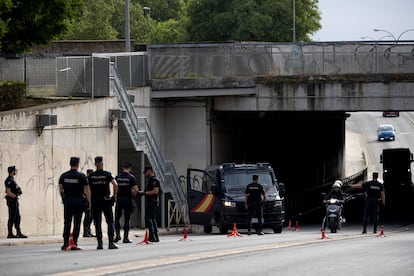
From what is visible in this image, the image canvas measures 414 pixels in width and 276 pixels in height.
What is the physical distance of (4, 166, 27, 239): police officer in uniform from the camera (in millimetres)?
29656

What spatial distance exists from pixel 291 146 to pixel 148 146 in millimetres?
27390

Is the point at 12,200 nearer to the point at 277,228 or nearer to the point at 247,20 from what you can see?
the point at 277,228

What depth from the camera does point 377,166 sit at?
10050cm

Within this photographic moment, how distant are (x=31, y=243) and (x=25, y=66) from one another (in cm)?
1256

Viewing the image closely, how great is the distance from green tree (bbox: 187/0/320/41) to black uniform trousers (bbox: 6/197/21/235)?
82.7 meters

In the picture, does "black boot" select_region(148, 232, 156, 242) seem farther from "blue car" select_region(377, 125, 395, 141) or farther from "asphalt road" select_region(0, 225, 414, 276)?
"blue car" select_region(377, 125, 395, 141)

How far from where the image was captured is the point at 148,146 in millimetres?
43438

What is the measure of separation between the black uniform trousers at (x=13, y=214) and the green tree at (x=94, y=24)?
8831 cm

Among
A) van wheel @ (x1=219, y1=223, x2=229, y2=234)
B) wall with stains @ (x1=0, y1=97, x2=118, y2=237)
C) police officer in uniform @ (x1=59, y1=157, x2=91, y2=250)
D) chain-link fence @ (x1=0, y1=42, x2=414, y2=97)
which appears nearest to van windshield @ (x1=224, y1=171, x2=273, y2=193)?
van wheel @ (x1=219, y1=223, x2=229, y2=234)

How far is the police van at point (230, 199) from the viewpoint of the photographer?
3775cm

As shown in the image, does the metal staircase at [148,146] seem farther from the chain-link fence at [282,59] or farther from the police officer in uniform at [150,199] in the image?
the police officer in uniform at [150,199]

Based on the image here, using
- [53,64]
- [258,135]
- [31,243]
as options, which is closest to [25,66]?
[53,64]

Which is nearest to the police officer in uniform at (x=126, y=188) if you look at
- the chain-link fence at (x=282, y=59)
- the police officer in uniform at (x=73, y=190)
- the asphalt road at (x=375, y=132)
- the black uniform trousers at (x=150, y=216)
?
the black uniform trousers at (x=150, y=216)

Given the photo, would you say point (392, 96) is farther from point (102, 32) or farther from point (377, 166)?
point (102, 32)
